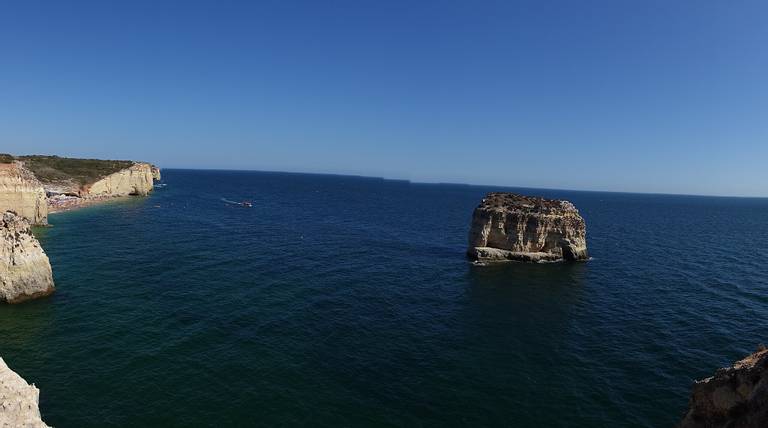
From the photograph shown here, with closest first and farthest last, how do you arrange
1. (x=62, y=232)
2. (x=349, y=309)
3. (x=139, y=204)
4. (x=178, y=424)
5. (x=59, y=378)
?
(x=178, y=424) < (x=59, y=378) < (x=349, y=309) < (x=62, y=232) < (x=139, y=204)

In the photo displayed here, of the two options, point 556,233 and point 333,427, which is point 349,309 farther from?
point 556,233

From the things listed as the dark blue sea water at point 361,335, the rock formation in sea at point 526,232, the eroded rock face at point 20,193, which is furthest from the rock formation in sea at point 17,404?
the eroded rock face at point 20,193

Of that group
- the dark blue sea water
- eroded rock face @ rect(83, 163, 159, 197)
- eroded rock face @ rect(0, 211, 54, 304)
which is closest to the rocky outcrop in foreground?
the dark blue sea water

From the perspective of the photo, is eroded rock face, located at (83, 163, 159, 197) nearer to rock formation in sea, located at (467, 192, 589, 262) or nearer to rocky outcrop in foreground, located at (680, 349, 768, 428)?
rock formation in sea, located at (467, 192, 589, 262)

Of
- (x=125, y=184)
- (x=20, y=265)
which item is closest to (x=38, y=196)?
(x=20, y=265)

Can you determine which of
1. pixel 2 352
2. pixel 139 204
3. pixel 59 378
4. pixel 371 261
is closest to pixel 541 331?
pixel 371 261

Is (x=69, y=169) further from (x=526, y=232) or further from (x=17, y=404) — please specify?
(x=17, y=404)
